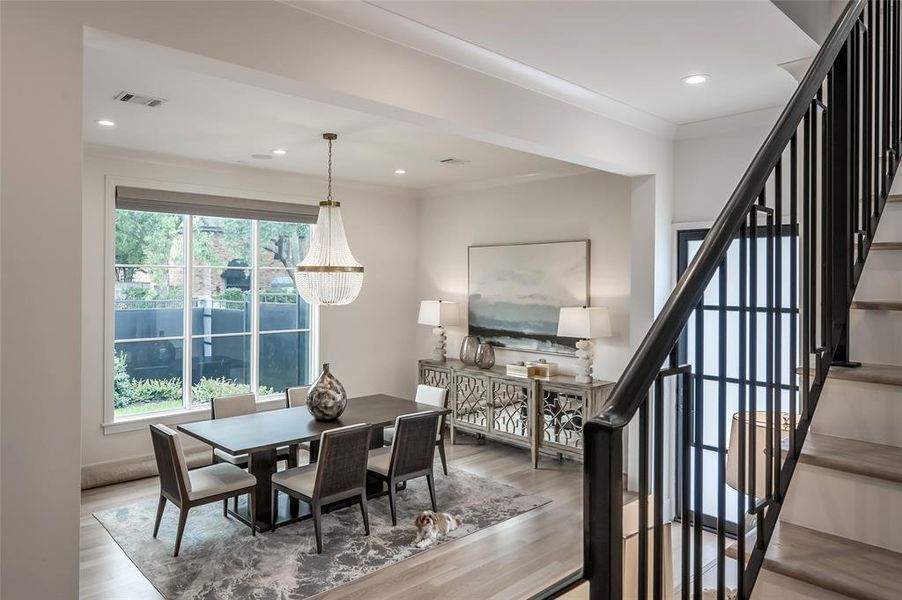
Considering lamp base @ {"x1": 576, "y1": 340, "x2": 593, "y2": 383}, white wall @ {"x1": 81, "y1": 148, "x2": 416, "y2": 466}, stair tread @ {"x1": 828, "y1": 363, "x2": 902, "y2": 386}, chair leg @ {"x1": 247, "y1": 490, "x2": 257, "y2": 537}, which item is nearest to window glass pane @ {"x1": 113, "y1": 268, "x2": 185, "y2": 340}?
white wall @ {"x1": 81, "y1": 148, "x2": 416, "y2": 466}

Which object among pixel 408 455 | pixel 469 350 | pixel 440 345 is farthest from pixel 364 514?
pixel 440 345

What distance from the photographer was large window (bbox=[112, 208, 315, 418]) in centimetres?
555

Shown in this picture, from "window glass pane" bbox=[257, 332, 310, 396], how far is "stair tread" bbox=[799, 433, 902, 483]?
562 centimetres

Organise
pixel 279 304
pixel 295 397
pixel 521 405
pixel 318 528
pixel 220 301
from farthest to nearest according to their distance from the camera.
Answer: pixel 279 304, pixel 220 301, pixel 521 405, pixel 295 397, pixel 318 528

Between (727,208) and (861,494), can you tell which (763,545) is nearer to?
(861,494)

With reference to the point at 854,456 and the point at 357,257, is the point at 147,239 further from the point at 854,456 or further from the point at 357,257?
the point at 854,456

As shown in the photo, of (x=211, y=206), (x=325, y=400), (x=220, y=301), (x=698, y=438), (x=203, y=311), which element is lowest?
(x=325, y=400)

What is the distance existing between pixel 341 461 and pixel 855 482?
122 inches

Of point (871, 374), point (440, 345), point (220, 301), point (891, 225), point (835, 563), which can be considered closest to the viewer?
point (835, 563)

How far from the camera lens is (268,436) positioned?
13.6 ft

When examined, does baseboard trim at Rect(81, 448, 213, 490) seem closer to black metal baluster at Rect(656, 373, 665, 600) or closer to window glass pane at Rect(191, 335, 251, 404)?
window glass pane at Rect(191, 335, 251, 404)
